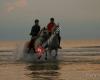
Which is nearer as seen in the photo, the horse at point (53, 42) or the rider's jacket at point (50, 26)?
the horse at point (53, 42)

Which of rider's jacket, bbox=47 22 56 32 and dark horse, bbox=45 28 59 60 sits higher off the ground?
rider's jacket, bbox=47 22 56 32

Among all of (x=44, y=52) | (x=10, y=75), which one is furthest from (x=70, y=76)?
(x=44, y=52)

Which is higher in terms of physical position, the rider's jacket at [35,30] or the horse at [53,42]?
the rider's jacket at [35,30]

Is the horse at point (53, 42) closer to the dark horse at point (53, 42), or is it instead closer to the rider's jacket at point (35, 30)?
the dark horse at point (53, 42)

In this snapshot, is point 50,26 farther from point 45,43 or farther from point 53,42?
point 45,43

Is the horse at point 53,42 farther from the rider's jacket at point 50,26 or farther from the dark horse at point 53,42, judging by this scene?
the rider's jacket at point 50,26

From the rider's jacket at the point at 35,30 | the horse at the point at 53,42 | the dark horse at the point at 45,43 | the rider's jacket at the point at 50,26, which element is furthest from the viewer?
the rider's jacket at the point at 35,30

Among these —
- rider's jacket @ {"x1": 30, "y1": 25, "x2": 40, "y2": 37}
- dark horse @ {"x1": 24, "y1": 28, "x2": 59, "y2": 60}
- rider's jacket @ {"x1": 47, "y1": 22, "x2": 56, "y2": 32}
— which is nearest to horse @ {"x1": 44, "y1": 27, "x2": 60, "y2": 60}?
dark horse @ {"x1": 24, "y1": 28, "x2": 59, "y2": 60}

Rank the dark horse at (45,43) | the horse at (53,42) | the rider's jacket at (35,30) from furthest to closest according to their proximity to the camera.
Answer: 1. the rider's jacket at (35,30)
2. the horse at (53,42)
3. the dark horse at (45,43)

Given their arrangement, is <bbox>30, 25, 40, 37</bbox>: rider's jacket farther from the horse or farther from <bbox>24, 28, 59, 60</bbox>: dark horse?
the horse

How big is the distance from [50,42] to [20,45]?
3581mm

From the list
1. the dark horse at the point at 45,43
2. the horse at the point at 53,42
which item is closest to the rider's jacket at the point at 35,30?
the dark horse at the point at 45,43

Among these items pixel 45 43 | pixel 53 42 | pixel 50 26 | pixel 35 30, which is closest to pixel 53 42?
pixel 53 42

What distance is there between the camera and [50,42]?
29.7 meters
